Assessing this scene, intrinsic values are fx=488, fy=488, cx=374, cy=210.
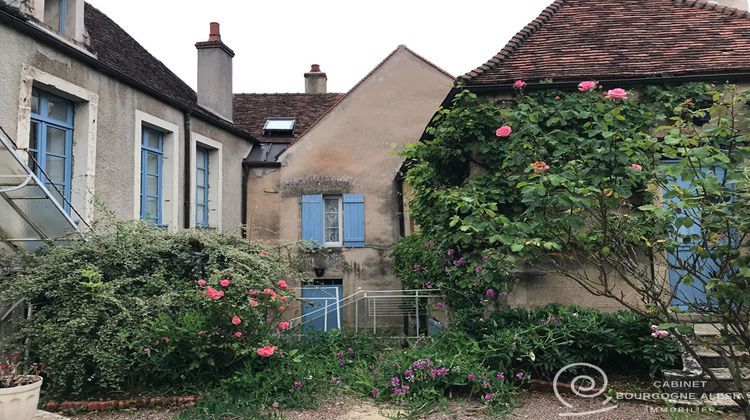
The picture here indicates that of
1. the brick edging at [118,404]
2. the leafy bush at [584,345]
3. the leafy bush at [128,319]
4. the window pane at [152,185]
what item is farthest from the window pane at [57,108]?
the leafy bush at [584,345]

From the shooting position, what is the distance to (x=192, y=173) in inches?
366

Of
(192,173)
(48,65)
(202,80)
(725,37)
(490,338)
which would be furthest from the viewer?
(202,80)

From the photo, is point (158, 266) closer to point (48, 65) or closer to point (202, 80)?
point (48, 65)

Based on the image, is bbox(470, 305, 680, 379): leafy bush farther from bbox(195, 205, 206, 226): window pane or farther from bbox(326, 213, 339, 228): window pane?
bbox(326, 213, 339, 228): window pane

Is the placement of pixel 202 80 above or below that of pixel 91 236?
above

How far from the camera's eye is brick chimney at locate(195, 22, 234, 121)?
10773 millimetres

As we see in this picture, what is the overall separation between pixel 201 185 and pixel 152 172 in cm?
166

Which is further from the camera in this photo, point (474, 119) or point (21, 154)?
point (474, 119)

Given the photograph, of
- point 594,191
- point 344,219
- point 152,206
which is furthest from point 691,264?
point 344,219

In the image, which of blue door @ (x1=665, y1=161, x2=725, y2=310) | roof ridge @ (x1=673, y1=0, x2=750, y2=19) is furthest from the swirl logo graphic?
roof ridge @ (x1=673, y1=0, x2=750, y2=19)

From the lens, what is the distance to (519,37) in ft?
25.6

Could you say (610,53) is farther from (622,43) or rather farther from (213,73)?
(213,73)

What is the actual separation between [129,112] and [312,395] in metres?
5.41

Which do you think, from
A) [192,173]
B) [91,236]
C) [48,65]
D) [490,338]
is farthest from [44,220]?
[490,338]
